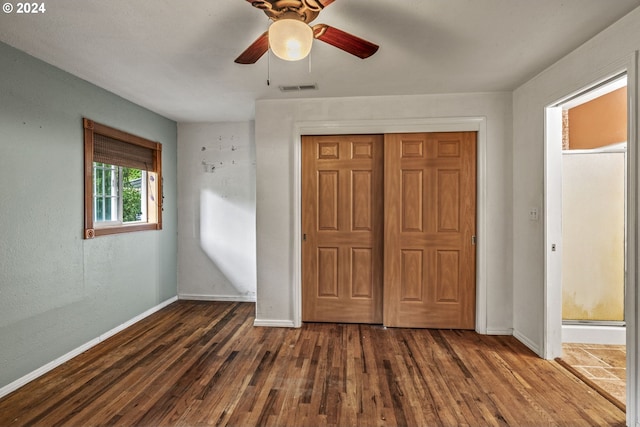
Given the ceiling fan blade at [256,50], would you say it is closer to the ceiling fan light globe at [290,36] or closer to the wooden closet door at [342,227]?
the ceiling fan light globe at [290,36]

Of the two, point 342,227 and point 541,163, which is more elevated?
point 541,163

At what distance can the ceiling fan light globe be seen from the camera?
1373 mm

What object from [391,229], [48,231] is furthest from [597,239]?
[48,231]

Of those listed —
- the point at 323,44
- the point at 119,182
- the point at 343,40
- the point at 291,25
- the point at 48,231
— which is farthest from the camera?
the point at 119,182

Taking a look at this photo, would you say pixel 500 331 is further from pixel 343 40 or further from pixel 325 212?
pixel 343 40

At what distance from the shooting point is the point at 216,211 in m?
4.27

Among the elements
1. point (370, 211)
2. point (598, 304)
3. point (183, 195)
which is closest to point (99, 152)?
point (183, 195)

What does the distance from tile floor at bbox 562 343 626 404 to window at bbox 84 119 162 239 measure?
14.2ft

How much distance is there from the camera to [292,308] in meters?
3.33

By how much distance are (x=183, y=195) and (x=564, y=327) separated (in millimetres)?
4634

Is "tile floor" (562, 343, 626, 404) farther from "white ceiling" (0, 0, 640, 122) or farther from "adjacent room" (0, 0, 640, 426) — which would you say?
"white ceiling" (0, 0, 640, 122)

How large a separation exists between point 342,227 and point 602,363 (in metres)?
2.48

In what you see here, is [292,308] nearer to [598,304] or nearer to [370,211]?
[370,211]

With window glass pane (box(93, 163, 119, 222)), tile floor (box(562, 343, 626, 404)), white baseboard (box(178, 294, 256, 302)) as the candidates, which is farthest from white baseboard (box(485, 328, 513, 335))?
window glass pane (box(93, 163, 119, 222))
